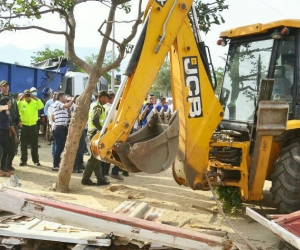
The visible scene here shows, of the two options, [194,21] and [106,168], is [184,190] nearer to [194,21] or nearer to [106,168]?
[106,168]

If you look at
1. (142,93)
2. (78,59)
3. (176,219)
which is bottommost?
(176,219)

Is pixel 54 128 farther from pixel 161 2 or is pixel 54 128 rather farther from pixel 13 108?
pixel 161 2

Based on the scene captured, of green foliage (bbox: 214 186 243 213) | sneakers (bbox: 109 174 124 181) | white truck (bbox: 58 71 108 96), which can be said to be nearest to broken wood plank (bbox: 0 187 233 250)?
green foliage (bbox: 214 186 243 213)

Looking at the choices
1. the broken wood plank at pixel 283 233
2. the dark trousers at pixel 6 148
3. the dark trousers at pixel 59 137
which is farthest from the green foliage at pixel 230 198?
the dark trousers at pixel 6 148

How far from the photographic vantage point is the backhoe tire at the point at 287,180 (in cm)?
579

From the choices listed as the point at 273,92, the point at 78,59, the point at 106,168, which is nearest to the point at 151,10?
the point at 273,92

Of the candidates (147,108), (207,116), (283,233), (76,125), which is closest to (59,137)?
(76,125)

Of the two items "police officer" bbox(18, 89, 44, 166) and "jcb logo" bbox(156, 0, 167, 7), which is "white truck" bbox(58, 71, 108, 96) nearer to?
"police officer" bbox(18, 89, 44, 166)

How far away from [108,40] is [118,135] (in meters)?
2.90

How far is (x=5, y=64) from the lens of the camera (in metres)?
14.5

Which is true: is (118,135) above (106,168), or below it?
above

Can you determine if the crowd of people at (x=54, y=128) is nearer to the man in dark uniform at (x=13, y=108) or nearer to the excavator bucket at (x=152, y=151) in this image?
the man in dark uniform at (x=13, y=108)

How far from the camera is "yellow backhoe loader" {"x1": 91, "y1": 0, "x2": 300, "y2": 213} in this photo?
5.38 meters

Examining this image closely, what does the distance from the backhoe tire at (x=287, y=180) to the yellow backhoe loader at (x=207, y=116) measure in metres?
0.01
